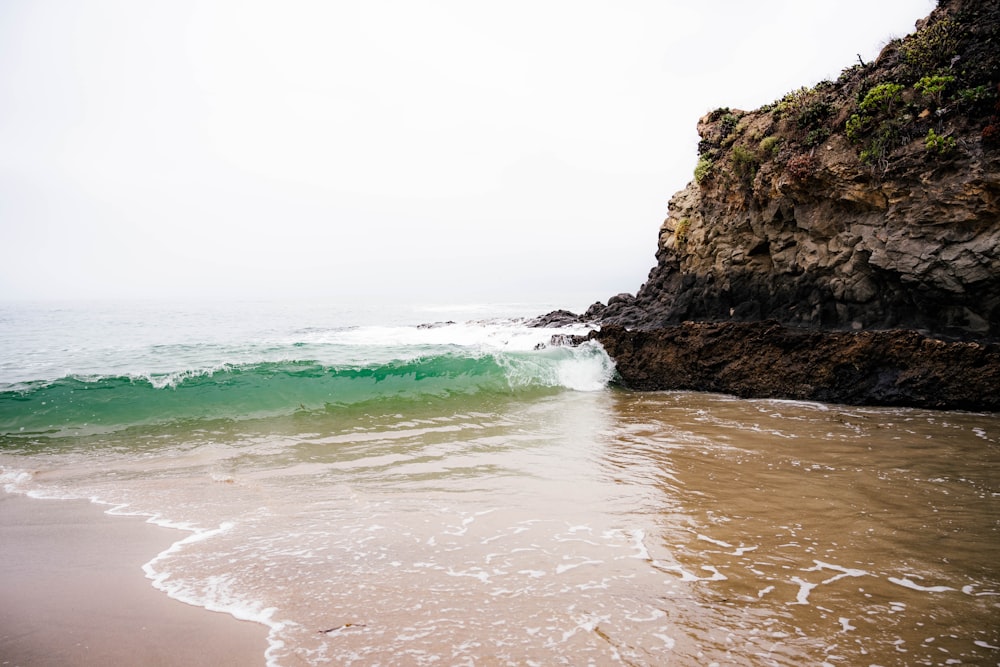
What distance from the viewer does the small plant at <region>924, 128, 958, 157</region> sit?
28.2 feet

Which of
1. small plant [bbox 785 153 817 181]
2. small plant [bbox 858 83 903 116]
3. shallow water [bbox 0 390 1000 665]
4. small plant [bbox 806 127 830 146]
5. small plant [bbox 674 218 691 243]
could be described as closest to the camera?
shallow water [bbox 0 390 1000 665]

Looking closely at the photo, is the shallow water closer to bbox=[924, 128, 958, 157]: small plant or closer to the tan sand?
the tan sand

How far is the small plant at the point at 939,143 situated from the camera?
8.60 metres

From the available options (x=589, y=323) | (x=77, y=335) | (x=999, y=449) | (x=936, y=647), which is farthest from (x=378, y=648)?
(x=77, y=335)

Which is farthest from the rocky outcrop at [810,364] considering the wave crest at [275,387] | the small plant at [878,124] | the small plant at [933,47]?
the small plant at [933,47]

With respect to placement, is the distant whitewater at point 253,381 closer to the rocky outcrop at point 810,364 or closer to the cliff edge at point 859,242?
the rocky outcrop at point 810,364

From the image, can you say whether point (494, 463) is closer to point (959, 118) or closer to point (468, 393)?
point (468, 393)

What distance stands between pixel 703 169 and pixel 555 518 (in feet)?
36.8

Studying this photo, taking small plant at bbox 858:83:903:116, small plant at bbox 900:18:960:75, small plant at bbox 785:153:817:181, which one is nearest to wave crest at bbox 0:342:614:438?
small plant at bbox 785:153:817:181

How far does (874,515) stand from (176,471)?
330 inches

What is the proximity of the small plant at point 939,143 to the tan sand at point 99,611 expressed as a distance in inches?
458

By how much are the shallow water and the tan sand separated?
196 mm

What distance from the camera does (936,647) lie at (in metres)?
2.80

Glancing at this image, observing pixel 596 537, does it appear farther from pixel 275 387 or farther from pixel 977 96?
pixel 275 387
